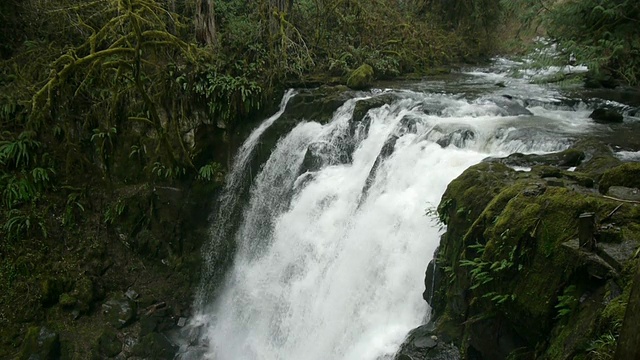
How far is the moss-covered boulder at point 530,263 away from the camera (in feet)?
12.5

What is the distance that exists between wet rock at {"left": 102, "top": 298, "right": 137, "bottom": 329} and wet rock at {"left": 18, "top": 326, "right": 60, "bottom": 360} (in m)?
1.02

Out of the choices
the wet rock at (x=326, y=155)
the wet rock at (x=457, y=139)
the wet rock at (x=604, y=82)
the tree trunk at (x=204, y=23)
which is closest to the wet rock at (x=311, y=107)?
the wet rock at (x=326, y=155)

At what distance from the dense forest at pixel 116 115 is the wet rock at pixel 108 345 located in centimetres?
21

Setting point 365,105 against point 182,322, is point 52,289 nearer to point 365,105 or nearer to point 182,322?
point 182,322

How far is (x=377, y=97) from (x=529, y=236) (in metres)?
6.56

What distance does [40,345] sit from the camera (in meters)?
9.10

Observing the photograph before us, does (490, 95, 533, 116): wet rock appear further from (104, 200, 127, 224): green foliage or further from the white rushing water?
(104, 200, 127, 224): green foliage

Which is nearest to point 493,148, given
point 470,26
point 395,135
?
point 395,135

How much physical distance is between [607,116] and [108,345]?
11103 millimetres

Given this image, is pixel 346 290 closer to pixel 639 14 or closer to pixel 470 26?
pixel 639 14

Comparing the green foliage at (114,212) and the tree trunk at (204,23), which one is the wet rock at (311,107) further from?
the green foliage at (114,212)

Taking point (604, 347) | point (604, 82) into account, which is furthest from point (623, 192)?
point (604, 82)

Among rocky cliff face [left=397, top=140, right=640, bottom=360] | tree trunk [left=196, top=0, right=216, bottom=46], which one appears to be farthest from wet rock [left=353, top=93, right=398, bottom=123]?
tree trunk [left=196, top=0, right=216, bottom=46]

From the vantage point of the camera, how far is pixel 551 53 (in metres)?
8.78
